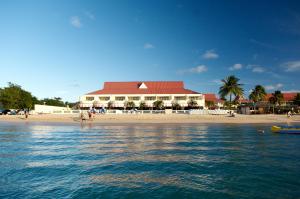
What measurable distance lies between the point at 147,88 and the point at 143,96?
6.41 meters

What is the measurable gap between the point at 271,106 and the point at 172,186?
74.0 m

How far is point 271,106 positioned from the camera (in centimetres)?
7425

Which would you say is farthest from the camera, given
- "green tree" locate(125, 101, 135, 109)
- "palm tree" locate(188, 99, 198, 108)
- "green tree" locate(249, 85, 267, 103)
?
"green tree" locate(249, 85, 267, 103)

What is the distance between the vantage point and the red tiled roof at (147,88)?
81.2 metres

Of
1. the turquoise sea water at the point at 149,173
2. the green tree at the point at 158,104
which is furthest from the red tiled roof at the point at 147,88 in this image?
the turquoise sea water at the point at 149,173

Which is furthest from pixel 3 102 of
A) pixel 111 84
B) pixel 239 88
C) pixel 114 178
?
pixel 114 178

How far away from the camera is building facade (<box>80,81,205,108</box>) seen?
3046 inches

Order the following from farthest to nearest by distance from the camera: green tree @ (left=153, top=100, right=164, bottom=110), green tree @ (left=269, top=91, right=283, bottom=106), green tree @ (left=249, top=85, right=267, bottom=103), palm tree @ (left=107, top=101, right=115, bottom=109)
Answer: green tree @ (left=249, top=85, right=267, bottom=103) → green tree @ (left=269, top=91, right=283, bottom=106) → palm tree @ (left=107, top=101, right=115, bottom=109) → green tree @ (left=153, top=100, right=164, bottom=110)

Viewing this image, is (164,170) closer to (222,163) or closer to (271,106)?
(222,163)

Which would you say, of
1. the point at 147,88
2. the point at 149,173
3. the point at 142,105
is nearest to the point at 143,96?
the point at 142,105

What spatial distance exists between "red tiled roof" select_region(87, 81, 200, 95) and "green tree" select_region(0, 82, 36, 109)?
2072cm

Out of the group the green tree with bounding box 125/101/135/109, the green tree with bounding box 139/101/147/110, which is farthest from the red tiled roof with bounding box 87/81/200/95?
the green tree with bounding box 125/101/135/109

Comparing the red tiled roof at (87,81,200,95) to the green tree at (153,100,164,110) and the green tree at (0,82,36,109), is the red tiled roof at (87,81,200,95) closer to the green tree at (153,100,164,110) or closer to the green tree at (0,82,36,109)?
the green tree at (153,100,164,110)

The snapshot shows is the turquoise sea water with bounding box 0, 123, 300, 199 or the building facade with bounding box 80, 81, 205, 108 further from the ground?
the building facade with bounding box 80, 81, 205, 108
